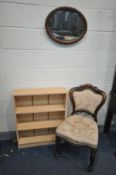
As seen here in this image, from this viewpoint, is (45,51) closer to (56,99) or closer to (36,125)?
(56,99)

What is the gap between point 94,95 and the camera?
84.4 inches

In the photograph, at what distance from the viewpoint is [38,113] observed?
2.29 metres

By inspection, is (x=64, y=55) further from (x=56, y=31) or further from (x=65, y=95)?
(x=65, y=95)

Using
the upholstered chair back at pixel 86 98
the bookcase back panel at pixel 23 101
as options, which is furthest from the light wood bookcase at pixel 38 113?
the upholstered chair back at pixel 86 98

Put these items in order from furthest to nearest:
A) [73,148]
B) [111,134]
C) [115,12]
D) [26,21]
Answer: [111,134] → [73,148] → [115,12] → [26,21]

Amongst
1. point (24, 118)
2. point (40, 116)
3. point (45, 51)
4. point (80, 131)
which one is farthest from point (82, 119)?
point (45, 51)

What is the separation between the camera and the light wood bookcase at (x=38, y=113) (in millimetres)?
2125

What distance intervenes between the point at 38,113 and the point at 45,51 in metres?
0.83

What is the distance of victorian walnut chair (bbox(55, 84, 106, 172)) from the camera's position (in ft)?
6.21

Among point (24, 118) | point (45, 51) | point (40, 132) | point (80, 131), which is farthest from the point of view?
point (40, 132)

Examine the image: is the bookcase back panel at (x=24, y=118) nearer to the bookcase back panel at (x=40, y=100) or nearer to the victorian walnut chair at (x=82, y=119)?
the bookcase back panel at (x=40, y=100)

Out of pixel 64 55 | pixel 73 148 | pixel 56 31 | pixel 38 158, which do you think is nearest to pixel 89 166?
pixel 73 148

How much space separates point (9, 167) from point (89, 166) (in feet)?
3.07

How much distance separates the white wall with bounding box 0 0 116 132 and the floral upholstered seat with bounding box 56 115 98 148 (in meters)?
0.49
